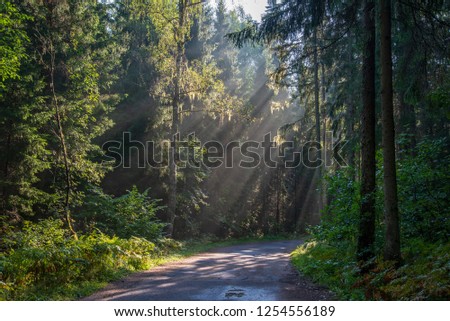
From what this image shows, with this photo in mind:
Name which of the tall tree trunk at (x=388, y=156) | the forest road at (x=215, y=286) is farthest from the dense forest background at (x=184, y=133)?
the forest road at (x=215, y=286)

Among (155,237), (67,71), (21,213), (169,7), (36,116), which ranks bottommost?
(155,237)

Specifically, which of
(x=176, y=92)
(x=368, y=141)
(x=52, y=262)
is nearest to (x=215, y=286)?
(x=52, y=262)

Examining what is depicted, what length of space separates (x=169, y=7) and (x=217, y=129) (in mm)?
14684

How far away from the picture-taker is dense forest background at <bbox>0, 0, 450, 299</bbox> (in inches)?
317

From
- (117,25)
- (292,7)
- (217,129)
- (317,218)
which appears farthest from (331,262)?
(317,218)

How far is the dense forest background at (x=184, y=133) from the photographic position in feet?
26.4

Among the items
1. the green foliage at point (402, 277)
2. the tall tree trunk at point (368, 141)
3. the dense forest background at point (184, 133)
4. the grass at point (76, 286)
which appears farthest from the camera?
the tall tree trunk at point (368, 141)

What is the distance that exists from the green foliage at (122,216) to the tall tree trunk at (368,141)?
938cm

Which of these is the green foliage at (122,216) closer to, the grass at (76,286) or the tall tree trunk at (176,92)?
the tall tree trunk at (176,92)

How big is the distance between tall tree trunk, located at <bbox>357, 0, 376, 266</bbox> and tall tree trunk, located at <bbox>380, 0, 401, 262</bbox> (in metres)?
1.28

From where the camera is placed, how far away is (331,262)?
10.1 meters

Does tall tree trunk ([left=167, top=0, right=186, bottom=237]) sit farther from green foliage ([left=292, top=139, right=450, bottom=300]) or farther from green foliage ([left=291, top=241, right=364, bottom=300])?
green foliage ([left=292, top=139, right=450, bottom=300])

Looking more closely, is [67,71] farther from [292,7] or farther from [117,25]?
[117,25]

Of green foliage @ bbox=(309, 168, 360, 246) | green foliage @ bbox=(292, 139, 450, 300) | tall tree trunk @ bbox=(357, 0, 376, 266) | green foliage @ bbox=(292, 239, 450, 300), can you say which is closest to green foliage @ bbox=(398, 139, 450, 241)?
green foliage @ bbox=(292, 139, 450, 300)
